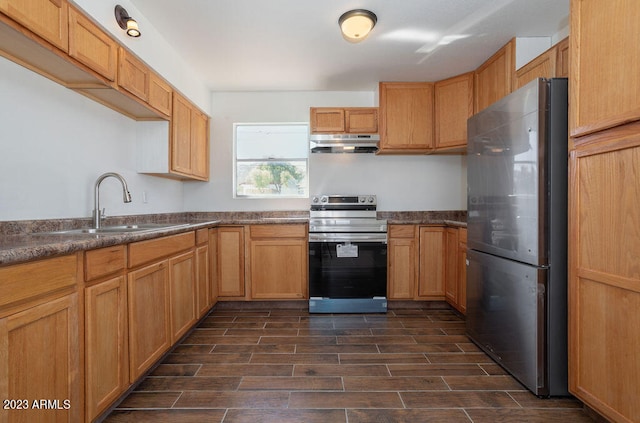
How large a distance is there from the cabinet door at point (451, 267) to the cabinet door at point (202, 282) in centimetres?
238

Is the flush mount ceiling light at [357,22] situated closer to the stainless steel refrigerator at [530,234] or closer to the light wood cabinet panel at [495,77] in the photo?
the stainless steel refrigerator at [530,234]

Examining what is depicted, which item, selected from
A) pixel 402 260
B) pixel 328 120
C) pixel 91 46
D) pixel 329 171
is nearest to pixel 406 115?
Result: pixel 328 120

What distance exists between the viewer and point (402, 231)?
3.31m

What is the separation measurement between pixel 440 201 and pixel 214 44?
2.91 metres

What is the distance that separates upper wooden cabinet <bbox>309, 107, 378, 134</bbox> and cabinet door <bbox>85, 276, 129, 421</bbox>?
247 centimetres

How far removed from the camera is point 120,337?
1.59 metres

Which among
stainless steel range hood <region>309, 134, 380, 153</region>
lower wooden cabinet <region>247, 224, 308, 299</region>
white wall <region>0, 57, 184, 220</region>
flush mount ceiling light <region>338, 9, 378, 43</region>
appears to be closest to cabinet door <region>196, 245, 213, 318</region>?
lower wooden cabinet <region>247, 224, 308, 299</region>

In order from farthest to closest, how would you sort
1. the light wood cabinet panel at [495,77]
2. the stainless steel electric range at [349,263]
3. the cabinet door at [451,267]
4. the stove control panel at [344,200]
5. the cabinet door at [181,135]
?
the stove control panel at [344,200]
the stainless steel electric range at [349,263]
the cabinet door at [451,267]
the cabinet door at [181,135]
the light wood cabinet panel at [495,77]

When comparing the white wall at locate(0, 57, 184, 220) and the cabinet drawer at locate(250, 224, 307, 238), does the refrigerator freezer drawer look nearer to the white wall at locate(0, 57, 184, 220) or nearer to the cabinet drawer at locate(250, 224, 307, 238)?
the cabinet drawer at locate(250, 224, 307, 238)

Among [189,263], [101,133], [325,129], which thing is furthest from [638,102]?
[101,133]

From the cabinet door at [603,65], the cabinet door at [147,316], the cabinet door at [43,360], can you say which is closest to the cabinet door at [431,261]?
the cabinet door at [603,65]

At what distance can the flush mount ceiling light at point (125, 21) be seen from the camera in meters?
1.93

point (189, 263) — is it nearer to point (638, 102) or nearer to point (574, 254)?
point (574, 254)

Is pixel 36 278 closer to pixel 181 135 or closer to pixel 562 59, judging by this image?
pixel 181 135
